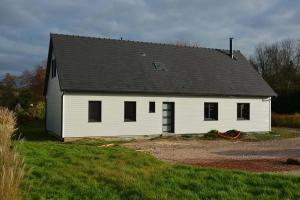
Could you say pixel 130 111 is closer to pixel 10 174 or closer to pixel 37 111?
pixel 37 111

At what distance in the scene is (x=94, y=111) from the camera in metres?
22.0

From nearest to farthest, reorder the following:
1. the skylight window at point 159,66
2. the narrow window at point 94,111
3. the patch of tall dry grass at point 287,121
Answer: the narrow window at point 94,111
the skylight window at point 159,66
the patch of tall dry grass at point 287,121

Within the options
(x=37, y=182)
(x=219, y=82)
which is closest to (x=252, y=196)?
(x=37, y=182)

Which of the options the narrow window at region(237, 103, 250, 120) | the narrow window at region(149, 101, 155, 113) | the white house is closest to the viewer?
the white house

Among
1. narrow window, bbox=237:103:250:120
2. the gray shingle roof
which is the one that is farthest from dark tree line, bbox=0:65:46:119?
narrow window, bbox=237:103:250:120

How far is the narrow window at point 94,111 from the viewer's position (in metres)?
21.9

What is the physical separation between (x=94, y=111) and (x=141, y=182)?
1389cm

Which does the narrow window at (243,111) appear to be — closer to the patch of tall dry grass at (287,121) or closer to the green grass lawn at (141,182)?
the patch of tall dry grass at (287,121)

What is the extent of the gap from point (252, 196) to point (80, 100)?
594 inches

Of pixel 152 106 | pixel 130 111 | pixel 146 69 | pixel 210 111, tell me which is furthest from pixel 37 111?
pixel 210 111

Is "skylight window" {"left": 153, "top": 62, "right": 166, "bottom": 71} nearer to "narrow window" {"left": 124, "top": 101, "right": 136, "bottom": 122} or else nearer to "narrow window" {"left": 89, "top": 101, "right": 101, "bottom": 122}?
"narrow window" {"left": 124, "top": 101, "right": 136, "bottom": 122}

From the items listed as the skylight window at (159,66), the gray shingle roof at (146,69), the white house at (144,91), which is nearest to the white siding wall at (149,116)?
the white house at (144,91)

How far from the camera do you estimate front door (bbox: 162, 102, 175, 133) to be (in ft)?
78.7

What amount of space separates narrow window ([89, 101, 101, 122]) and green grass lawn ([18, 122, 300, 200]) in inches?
425
